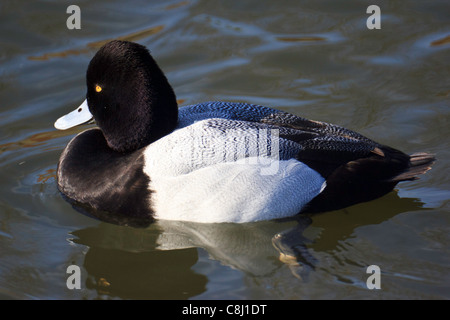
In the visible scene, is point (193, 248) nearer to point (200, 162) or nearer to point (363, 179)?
point (200, 162)

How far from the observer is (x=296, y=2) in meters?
8.30

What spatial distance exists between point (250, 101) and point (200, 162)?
2.28 metres

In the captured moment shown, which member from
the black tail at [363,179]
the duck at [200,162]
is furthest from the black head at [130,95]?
the black tail at [363,179]

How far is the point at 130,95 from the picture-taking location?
16.0ft

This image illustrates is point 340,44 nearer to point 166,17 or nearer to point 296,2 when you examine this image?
point 296,2

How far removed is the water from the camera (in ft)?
14.8

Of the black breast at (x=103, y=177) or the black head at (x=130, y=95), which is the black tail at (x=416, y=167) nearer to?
the black head at (x=130, y=95)

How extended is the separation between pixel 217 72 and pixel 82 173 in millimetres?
2683

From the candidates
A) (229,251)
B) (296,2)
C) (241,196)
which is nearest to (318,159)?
(241,196)

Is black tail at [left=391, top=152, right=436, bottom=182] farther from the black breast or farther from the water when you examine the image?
the black breast

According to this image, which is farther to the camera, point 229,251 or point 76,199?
point 76,199

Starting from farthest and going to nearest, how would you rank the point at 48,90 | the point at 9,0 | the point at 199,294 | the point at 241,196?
the point at 9,0 < the point at 48,90 < the point at 241,196 < the point at 199,294

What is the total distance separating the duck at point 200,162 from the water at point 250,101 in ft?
0.81

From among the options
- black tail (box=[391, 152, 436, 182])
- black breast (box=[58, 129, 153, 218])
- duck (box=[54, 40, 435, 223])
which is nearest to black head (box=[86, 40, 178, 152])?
duck (box=[54, 40, 435, 223])
